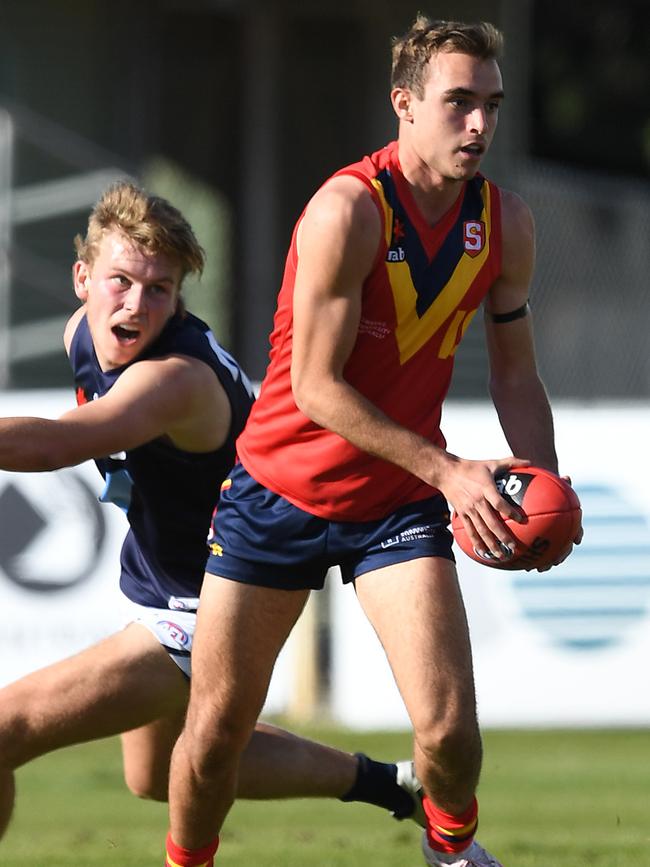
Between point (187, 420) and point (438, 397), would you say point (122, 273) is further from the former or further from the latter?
point (438, 397)

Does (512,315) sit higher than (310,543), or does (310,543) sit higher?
(512,315)

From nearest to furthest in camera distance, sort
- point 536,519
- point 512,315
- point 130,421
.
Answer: point 536,519, point 130,421, point 512,315

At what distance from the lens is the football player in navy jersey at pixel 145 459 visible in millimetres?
5172

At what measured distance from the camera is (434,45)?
480 cm

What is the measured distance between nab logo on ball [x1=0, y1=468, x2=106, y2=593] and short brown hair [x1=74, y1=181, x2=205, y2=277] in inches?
193

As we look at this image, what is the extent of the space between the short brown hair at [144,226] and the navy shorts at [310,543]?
0.86m

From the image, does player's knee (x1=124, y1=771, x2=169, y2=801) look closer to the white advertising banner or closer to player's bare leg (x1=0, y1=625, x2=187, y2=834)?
player's bare leg (x1=0, y1=625, x2=187, y2=834)

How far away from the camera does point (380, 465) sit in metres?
4.93

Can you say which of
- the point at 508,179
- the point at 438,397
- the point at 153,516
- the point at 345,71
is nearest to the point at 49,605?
the point at 153,516

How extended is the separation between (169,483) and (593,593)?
5.14 m

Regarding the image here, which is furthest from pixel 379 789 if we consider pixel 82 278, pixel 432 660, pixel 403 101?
pixel 403 101

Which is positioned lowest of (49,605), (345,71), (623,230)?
(49,605)

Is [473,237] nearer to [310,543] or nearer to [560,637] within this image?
[310,543]

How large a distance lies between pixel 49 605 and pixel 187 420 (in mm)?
5196
